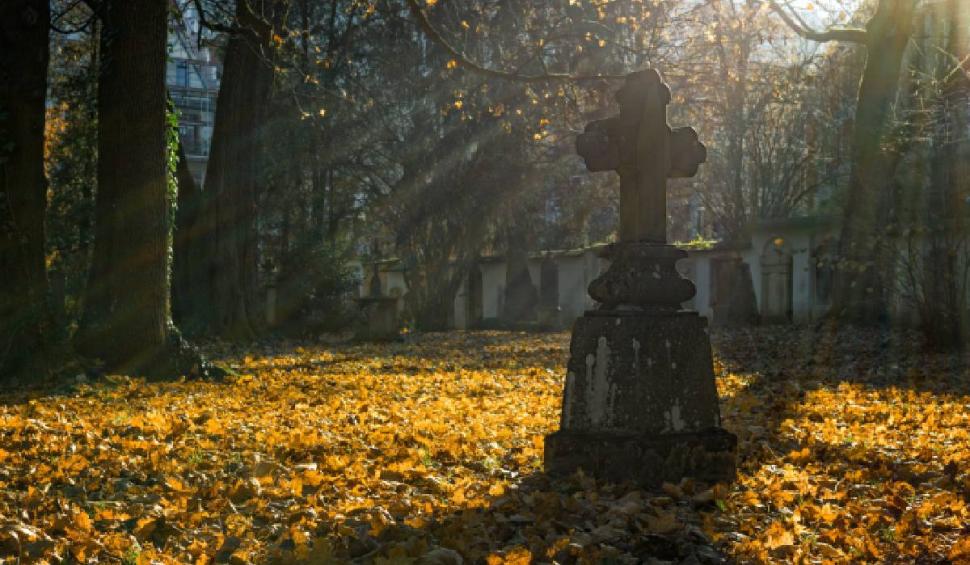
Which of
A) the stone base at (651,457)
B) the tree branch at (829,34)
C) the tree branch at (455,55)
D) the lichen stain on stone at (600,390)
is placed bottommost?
the stone base at (651,457)

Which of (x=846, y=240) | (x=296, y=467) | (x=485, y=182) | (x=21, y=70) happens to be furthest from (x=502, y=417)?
(x=485, y=182)

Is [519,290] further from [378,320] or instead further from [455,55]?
[455,55]

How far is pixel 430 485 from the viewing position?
17.2ft

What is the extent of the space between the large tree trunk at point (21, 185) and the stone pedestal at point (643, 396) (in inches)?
267

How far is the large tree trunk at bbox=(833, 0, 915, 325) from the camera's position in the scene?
16.8 metres

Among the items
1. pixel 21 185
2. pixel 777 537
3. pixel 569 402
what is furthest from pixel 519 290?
pixel 777 537

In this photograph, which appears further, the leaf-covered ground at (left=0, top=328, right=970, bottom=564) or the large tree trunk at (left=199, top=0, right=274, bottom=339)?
the large tree trunk at (left=199, top=0, right=274, bottom=339)

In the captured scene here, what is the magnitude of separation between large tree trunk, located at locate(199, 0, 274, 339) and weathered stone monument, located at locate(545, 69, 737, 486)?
1348 centimetres

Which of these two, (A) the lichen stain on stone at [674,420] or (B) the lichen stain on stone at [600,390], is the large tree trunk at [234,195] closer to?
(B) the lichen stain on stone at [600,390]

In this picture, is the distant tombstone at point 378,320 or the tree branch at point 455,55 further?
the distant tombstone at point 378,320

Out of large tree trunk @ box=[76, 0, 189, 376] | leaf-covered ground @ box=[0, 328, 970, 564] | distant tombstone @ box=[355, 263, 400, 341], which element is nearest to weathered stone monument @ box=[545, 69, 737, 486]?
leaf-covered ground @ box=[0, 328, 970, 564]

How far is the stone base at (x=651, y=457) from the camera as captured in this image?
5359 millimetres

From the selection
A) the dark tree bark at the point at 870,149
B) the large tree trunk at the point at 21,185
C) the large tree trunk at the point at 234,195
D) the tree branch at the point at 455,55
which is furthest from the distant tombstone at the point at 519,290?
the large tree trunk at the point at 21,185

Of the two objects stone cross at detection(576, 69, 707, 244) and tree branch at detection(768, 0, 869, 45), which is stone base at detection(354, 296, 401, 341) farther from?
stone cross at detection(576, 69, 707, 244)
